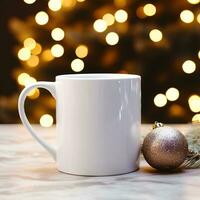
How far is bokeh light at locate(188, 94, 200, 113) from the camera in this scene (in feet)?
3.88

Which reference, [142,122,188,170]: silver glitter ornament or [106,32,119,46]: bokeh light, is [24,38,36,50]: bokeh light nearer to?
[106,32,119,46]: bokeh light

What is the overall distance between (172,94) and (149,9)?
0.21 metres

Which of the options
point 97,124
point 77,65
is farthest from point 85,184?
point 77,65

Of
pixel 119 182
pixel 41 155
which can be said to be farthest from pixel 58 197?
pixel 41 155

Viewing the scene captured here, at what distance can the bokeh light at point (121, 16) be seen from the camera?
3.79 feet

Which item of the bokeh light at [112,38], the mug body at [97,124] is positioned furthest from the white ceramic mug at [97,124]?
the bokeh light at [112,38]

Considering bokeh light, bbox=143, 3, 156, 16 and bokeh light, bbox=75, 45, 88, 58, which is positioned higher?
bokeh light, bbox=143, 3, 156, 16

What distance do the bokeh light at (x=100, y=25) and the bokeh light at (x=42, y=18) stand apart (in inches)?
4.6

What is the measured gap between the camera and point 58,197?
50cm

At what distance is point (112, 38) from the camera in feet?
3.82

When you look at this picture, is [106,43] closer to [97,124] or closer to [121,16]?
[121,16]

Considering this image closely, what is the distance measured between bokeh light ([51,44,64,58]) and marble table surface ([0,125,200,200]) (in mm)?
516

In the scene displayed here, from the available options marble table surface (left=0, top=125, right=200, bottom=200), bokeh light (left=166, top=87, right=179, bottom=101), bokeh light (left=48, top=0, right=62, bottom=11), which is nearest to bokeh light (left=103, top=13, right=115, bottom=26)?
bokeh light (left=48, top=0, right=62, bottom=11)

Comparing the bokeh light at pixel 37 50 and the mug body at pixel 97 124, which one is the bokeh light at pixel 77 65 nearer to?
the bokeh light at pixel 37 50
